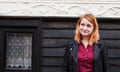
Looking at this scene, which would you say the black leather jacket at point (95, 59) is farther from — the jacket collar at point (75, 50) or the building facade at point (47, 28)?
the building facade at point (47, 28)

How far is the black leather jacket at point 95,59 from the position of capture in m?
3.11

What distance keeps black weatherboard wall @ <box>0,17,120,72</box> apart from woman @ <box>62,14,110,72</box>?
996mm

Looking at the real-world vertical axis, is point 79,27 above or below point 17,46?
above

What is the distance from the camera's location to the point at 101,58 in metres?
3.19

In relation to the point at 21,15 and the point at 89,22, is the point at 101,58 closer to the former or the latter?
the point at 89,22

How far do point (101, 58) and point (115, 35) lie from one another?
3.51ft

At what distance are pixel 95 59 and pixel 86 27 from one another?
301 mm

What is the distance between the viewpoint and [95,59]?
A: 10.2ft

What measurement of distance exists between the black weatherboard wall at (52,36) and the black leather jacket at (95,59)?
3.26ft

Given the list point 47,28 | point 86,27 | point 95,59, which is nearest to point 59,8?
point 47,28

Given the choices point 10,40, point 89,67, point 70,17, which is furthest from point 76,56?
point 10,40

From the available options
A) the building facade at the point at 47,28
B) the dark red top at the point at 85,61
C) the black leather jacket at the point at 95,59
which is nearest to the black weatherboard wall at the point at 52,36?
the building facade at the point at 47,28

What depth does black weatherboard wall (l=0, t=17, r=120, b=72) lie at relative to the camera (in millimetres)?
4184

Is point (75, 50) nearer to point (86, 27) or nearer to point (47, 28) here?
point (86, 27)
